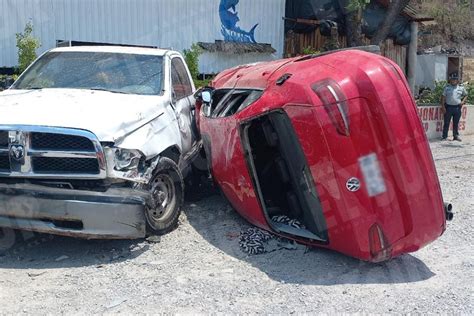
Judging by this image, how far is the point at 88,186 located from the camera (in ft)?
15.6

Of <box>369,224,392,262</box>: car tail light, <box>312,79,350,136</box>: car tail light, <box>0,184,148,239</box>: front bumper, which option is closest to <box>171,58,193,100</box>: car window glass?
<box>0,184,148,239</box>: front bumper

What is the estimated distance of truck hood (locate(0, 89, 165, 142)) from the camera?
15.3 ft

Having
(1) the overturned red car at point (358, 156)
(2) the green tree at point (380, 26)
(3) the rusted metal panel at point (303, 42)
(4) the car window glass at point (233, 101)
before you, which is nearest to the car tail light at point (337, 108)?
(1) the overturned red car at point (358, 156)

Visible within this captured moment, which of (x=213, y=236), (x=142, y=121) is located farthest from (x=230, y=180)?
(x=142, y=121)

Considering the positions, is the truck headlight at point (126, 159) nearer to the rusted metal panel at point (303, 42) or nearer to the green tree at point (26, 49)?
the green tree at point (26, 49)

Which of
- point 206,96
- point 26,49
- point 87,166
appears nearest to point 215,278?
point 87,166

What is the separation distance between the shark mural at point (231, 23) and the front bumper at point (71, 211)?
10.6 meters

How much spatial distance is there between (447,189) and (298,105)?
4195 millimetres

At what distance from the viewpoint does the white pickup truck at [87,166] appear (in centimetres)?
458

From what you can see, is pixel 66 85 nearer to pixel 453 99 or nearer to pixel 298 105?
pixel 298 105

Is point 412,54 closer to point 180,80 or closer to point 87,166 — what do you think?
point 180,80

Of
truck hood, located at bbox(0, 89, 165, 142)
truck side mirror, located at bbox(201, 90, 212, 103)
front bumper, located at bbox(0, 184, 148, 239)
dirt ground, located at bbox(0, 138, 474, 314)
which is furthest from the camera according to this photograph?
truck side mirror, located at bbox(201, 90, 212, 103)

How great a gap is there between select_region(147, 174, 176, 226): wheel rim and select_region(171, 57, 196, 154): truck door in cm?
79

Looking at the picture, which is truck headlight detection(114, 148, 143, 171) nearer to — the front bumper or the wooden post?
the front bumper
